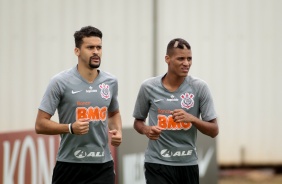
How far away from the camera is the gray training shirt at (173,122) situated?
27.5 feet

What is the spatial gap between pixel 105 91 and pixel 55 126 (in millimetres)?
622

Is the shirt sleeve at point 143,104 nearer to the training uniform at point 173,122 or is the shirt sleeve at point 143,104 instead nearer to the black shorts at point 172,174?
the training uniform at point 173,122

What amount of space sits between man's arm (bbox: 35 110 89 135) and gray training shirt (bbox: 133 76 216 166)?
0.92 meters

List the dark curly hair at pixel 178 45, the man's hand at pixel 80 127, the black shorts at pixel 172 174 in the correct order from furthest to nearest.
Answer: the dark curly hair at pixel 178 45 < the black shorts at pixel 172 174 < the man's hand at pixel 80 127

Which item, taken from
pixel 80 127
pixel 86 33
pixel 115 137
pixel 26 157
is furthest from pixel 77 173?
pixel 26 157

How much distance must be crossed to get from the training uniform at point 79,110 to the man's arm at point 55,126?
7 centimetres

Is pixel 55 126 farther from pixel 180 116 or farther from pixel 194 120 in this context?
pixel 194 120

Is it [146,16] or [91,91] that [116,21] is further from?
[91,91]

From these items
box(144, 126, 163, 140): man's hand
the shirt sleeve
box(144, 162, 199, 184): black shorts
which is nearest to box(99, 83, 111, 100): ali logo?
box(144, 126, 163, 140): man's hand

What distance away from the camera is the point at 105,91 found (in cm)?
812

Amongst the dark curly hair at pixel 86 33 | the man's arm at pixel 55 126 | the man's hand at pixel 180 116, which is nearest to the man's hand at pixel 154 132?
the man's hand at pixel 180 116

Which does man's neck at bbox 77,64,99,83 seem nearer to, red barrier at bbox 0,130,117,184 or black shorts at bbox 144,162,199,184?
black shorts at bbox 144,162,199,184

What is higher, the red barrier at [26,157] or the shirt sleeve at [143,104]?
the shirt sleeve at [143,104]

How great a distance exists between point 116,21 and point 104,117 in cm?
757
